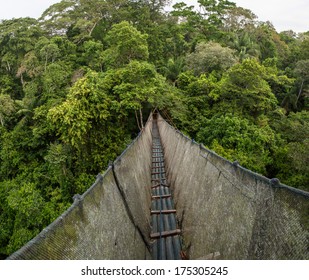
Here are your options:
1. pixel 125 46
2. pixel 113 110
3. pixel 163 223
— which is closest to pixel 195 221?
pixel 163 223

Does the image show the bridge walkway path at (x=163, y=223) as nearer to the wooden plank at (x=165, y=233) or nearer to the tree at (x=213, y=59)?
the wooden plank at (x=165, y=233)

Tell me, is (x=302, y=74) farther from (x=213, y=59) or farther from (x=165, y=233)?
(x=165, y=233)

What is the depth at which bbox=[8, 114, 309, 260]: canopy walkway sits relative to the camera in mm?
1443

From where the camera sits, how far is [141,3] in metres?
18.6

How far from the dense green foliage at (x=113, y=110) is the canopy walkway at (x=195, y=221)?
5.14 meters

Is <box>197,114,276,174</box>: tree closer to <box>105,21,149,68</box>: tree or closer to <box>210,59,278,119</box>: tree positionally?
<box>210,59,278,119</box>: tree

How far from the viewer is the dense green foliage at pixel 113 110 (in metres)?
8.48

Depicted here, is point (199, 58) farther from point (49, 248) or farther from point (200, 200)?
point (49, 248)

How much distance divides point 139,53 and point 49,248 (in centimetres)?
1094

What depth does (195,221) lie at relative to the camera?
9.63 ft

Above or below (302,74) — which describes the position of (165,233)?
below

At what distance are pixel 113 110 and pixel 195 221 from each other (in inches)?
269

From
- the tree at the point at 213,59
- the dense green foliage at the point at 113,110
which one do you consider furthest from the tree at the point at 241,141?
the tree at the point at 213,59

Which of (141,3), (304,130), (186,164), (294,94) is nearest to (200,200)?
(186,164)
